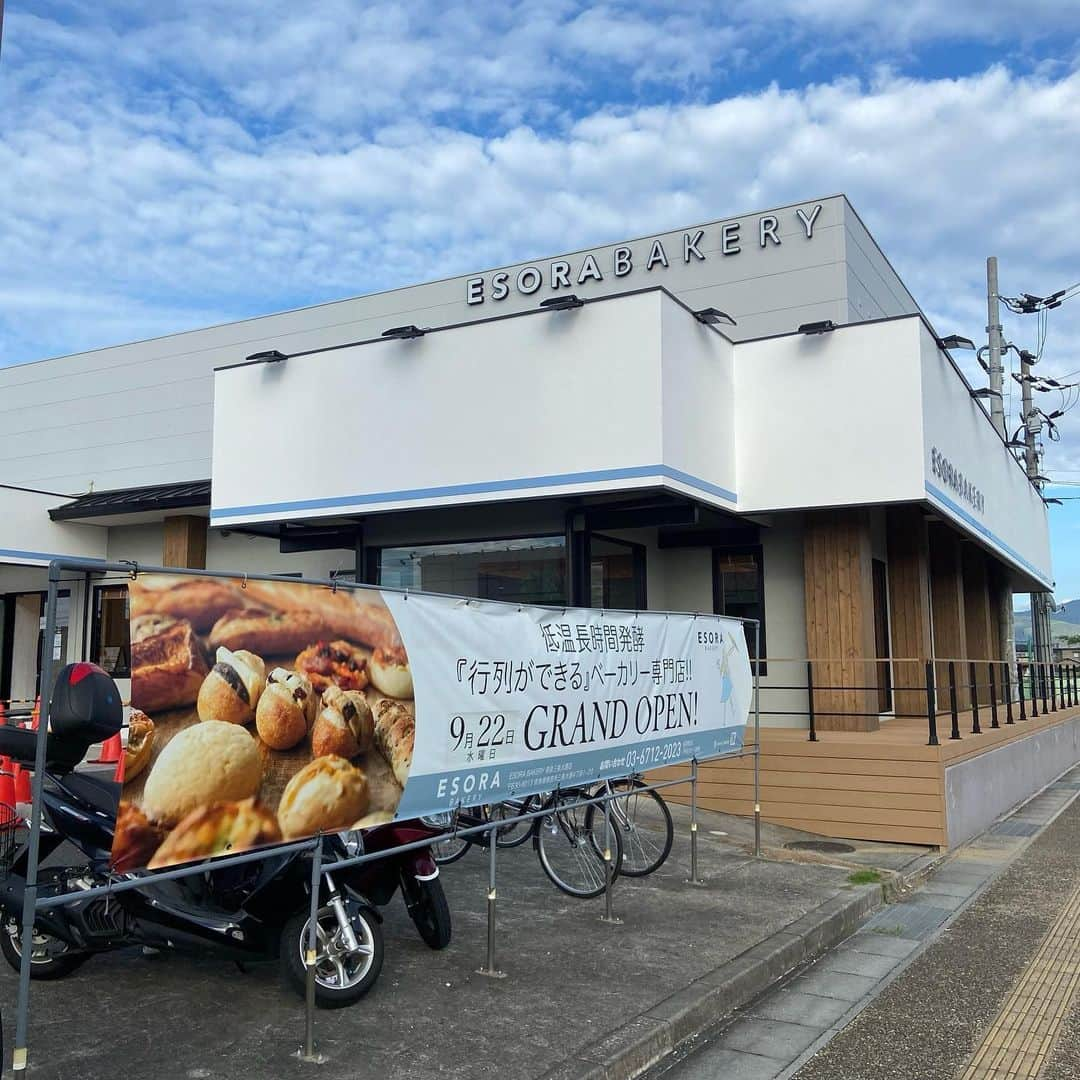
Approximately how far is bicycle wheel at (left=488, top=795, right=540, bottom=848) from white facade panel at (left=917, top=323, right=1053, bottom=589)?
6.01 meters

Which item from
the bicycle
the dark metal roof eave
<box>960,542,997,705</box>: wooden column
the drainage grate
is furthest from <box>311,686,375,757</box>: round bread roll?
<box>960,542,997,705</box>: wooden column

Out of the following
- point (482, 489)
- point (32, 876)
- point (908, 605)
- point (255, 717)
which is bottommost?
point (32, 876)

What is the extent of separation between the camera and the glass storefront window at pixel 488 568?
1238cm

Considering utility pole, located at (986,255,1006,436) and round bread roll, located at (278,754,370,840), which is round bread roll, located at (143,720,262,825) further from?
utility pole, located at (986,255,1006,436)

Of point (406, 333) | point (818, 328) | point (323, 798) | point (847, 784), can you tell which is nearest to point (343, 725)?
point (323, 798)

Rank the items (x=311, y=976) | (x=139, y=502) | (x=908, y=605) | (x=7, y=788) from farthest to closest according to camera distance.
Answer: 1. (x=139, y=502)
2. (x=908, y=605)
3. (x=7, y=788)
4. (x=311, y=976)

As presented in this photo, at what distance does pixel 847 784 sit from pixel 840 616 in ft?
8.49

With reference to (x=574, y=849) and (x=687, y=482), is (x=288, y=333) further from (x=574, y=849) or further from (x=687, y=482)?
(x=574, y=849)

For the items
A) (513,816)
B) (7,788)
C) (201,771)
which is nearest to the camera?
(201,771)

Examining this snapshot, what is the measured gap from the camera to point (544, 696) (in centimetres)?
611

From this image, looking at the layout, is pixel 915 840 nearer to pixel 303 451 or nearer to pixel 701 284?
pixel 303 451

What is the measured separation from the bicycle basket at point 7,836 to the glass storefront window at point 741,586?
9851mm

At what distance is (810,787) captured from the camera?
34.3 ft

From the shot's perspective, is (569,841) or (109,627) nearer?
(569,841)
